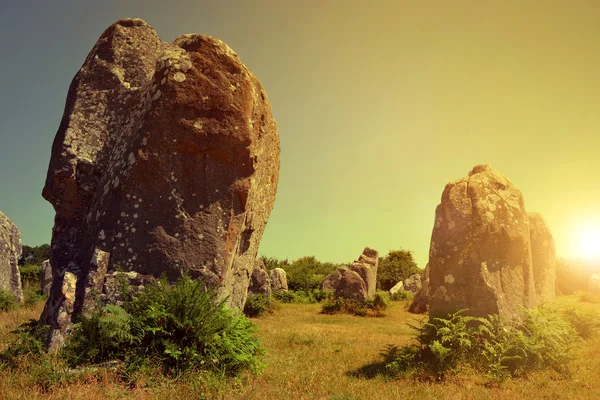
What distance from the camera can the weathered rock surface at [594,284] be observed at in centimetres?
2747

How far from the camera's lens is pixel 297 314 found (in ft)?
68.0

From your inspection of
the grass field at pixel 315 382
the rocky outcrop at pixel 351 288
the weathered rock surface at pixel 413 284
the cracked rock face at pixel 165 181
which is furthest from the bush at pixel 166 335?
the weathered rock surface at pixel 413 284

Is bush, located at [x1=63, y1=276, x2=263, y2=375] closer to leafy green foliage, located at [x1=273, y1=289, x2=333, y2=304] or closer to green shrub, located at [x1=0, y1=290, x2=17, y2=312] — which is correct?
green shrub, located at [x1=0, y1=290, x2=17, y2=312]

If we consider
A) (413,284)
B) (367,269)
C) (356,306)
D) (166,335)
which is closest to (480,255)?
(166,335)

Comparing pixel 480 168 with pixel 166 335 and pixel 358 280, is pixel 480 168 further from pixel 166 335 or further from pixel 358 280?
pixel 358 280

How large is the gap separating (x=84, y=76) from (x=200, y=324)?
20.3 ft

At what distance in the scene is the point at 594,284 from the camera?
91.4ft

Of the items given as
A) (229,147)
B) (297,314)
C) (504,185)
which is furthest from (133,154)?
(297,314)

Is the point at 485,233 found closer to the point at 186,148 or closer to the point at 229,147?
the point at 229,147

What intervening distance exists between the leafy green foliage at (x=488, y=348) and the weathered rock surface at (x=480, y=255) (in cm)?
43

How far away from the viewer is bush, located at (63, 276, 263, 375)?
593 cm

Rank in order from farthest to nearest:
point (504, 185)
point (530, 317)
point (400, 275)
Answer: point (400, 275), point (504, 185), point (530, 317)

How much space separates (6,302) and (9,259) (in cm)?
341

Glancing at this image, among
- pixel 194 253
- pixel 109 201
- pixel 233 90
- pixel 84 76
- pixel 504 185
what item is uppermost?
pixel 84 76
